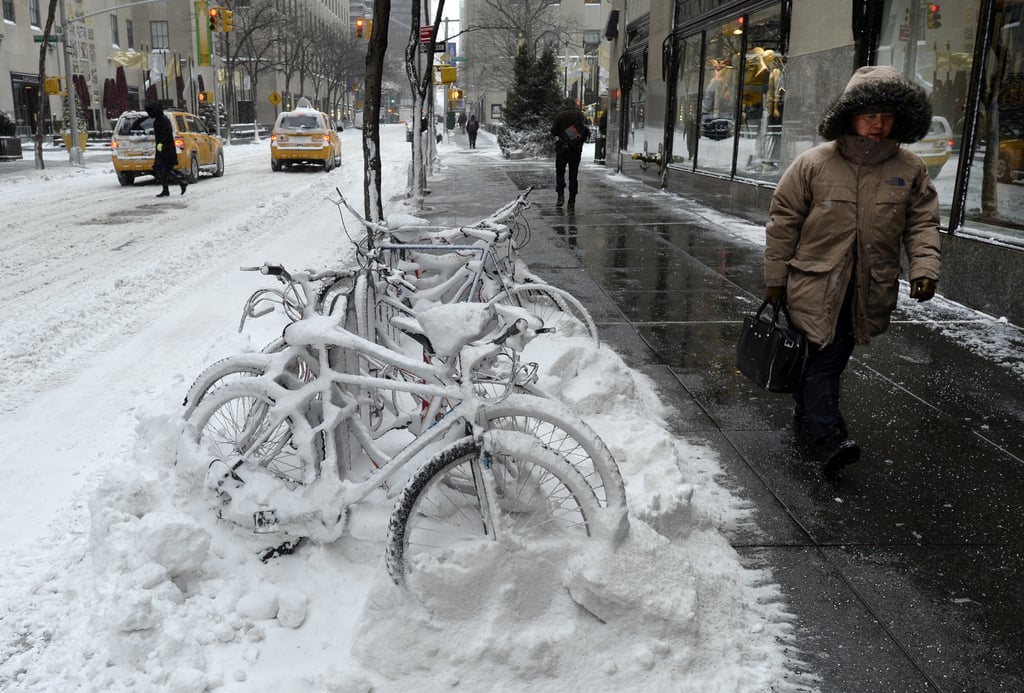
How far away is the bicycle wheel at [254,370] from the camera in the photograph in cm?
355

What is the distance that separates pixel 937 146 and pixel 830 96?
2.83m

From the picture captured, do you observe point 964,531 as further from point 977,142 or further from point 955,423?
point 977,142

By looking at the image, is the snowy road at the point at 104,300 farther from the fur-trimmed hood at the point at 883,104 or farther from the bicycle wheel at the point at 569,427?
the fur-trimmed hood at the point at 883,104

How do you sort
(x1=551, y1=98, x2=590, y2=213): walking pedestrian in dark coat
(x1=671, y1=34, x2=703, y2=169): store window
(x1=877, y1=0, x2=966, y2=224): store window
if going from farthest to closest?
(x1=671, y1=34, x2=703, y2=169): store window → (x1=551, y1=98, x2=590, y2=213): walking pedestrian in dark coat → (x1=877, y1=0, x2=966, y2=224): store window

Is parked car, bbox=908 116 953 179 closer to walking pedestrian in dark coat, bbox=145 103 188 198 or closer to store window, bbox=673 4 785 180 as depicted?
store window, bbox=673 4 785 180

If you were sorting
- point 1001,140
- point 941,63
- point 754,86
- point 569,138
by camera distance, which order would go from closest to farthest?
point 1001,140, point 941,63, point 754,86, point 569,138

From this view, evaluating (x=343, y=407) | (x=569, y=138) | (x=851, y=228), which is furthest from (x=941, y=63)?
(x=343, y=407)

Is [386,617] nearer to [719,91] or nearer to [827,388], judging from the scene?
[827,388]

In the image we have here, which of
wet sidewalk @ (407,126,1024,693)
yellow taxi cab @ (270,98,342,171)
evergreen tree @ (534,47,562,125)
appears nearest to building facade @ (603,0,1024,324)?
wet sidewalk @ (407,126,1024,693)

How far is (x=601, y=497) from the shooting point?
3.79 metres

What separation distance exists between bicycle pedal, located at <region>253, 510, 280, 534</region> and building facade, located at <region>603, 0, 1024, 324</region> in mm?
6553

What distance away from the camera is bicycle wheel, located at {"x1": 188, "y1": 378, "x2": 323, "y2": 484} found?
3445mm

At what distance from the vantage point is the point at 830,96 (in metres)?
11.8

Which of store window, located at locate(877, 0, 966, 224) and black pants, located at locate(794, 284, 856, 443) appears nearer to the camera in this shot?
black pants, located at locate(794, 284, 856, 443)
